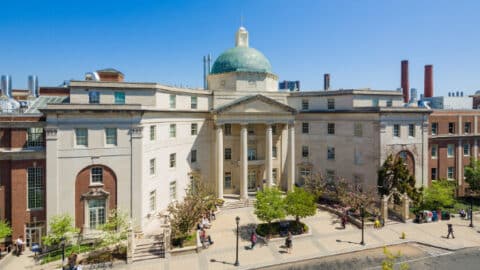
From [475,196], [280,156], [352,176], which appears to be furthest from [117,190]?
[475,196]

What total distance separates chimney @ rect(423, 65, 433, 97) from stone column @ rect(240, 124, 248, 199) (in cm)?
3675

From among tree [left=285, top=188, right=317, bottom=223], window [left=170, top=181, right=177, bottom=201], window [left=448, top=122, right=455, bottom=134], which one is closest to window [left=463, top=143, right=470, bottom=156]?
window [left=448, top=122, right=455, bottom=134]

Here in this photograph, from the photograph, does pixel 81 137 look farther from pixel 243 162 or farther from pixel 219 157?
pixel 243 162

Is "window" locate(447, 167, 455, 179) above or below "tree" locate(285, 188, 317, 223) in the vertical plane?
above

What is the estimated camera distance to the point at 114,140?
2809cm

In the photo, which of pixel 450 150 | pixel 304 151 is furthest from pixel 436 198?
pixel 304 151

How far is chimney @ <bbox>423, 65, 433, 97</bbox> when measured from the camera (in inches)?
2028

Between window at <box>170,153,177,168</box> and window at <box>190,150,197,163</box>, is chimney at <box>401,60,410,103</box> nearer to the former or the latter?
window at <box>190,150,197,163</box>

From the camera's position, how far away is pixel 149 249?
26.3m

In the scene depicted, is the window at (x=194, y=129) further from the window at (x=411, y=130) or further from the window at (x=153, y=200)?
the window at (x=411, y=130)

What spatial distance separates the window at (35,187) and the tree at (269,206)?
809 inches

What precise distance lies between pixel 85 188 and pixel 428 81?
5691 cm

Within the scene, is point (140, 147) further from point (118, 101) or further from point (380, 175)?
point (380, 175)

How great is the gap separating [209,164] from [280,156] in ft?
35.4
